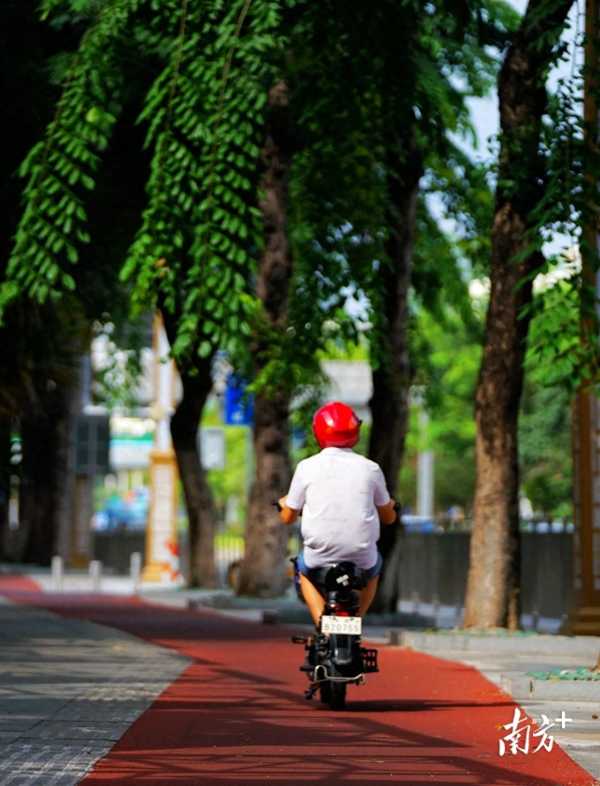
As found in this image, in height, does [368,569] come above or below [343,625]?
above

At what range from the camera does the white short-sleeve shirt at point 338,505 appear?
41.0ft

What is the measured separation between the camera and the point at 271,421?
28828 mm

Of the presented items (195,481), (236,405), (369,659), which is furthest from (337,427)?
(195,481)

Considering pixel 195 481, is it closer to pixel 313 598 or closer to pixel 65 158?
pixel 65 158

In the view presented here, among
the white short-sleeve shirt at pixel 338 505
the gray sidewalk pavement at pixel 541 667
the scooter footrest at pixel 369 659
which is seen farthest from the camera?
the white short-sleeve shirt at pixel 338 505

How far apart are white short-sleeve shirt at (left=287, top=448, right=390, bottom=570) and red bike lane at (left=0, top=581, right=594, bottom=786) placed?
86 centimetres

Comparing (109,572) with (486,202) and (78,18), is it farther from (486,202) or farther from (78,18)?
(78,18)

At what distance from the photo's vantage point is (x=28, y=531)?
2274 inches

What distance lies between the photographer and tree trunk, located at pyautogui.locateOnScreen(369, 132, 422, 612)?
997 inches

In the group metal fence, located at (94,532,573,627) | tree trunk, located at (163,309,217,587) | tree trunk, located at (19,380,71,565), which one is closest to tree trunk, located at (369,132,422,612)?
metal fence, located at (94,532,573,627)

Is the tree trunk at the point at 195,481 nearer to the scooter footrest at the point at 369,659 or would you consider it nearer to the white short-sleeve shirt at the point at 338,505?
the white short-sleeve shirt at the point at 338,505

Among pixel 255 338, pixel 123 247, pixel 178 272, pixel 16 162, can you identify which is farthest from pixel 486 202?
pixel 178 272

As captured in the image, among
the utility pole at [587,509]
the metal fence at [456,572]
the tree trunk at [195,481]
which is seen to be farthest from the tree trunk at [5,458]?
the tree trunk at [195,481]

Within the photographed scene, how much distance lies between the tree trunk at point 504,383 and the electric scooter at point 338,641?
21.1 feet
